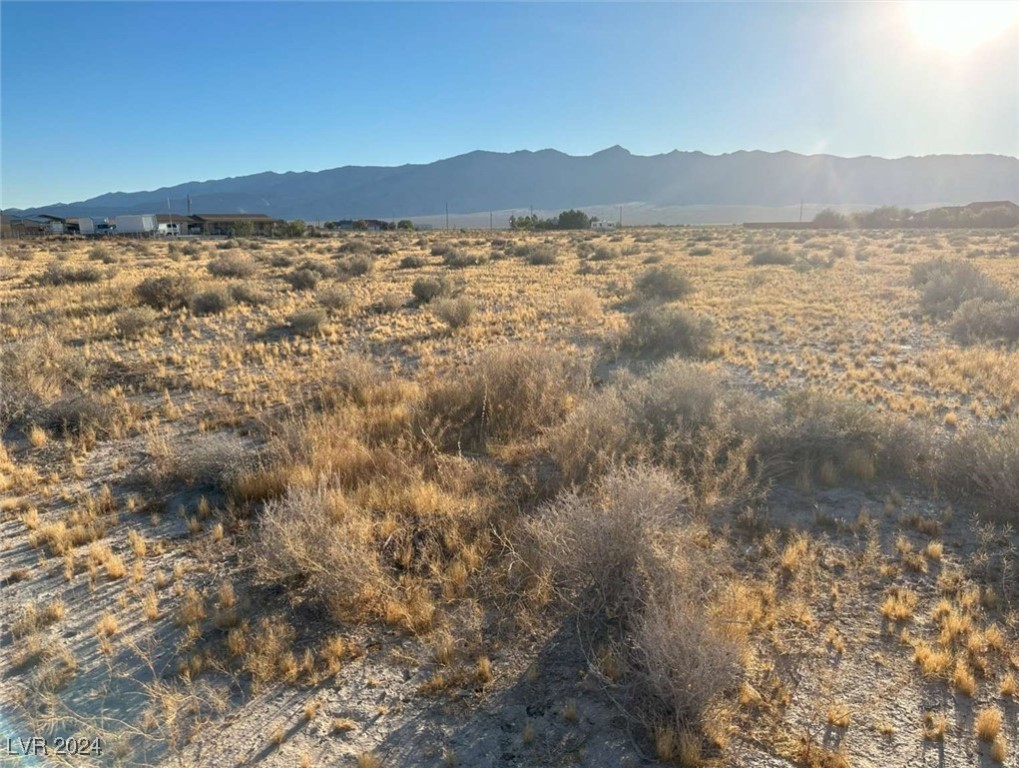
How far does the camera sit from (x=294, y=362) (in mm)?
11109

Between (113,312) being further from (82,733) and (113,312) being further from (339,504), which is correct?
(82,733)

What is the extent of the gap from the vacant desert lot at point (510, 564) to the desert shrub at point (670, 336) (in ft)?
4.98

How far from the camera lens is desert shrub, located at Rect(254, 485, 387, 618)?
13.5 feet

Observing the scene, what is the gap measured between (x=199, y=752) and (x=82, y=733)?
2.18 feet

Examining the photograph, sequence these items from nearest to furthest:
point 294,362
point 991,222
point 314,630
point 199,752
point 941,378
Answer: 1. point 199,752
2. point 314,630
3. point 941,378
4. point 294,362
5. point 991,222

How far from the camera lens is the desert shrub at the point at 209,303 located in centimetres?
1590

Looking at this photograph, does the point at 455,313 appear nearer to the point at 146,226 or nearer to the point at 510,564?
the point at 510,564

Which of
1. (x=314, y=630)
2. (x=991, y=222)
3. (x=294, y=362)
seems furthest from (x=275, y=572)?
(x=991, y=222)

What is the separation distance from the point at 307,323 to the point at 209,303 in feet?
13.3

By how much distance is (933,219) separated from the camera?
72.9m

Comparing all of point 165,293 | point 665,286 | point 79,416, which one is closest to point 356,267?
point 165,293

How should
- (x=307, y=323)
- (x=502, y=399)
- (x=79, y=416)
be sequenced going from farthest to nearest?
(x=307, y=323) → (x=502, y=399) → (x=79, y=416)

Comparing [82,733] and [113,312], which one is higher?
[113,312]

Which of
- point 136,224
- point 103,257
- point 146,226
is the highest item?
point 136,224
